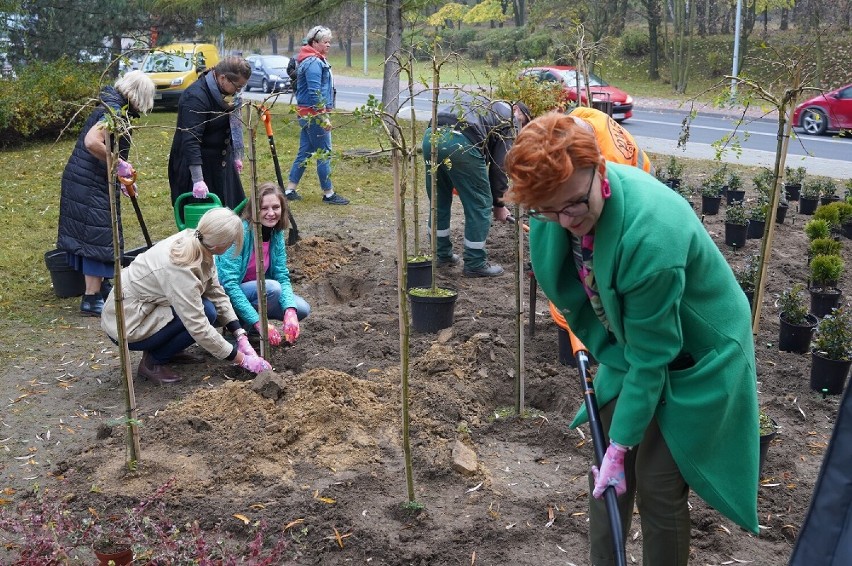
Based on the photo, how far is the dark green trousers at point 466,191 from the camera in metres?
6.46

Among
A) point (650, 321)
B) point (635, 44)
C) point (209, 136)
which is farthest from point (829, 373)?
point (635, 44)

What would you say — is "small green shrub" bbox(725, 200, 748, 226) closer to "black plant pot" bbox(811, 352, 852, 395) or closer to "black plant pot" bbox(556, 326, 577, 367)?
"black plant pot" bbox(811, 352, 852, 395)

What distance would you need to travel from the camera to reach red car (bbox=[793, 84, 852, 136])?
1639 centimetres

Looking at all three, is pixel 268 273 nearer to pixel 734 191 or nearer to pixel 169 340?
pixel 169 340

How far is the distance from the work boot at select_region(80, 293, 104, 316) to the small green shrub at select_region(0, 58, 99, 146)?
299 inches

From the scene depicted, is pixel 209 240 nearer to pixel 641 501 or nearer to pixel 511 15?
pixel 641 501

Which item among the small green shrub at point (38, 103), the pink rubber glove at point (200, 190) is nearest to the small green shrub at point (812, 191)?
the pink rubber glove at point (200, 190)

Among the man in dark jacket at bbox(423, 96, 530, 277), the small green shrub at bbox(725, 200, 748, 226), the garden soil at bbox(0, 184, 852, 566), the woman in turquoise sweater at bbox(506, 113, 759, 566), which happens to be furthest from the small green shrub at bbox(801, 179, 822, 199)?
the woman in turquoise sweater at bbox(506, 113, 759, 566)

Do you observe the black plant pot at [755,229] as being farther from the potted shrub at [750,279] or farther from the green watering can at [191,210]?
the green watering can at [191,210]

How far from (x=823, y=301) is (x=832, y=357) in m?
1.61

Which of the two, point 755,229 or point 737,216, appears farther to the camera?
point 755,229

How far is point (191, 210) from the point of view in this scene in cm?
609

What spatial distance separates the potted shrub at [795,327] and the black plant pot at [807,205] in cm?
414

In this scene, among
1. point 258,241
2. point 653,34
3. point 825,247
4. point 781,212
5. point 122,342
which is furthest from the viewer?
point 653,34
